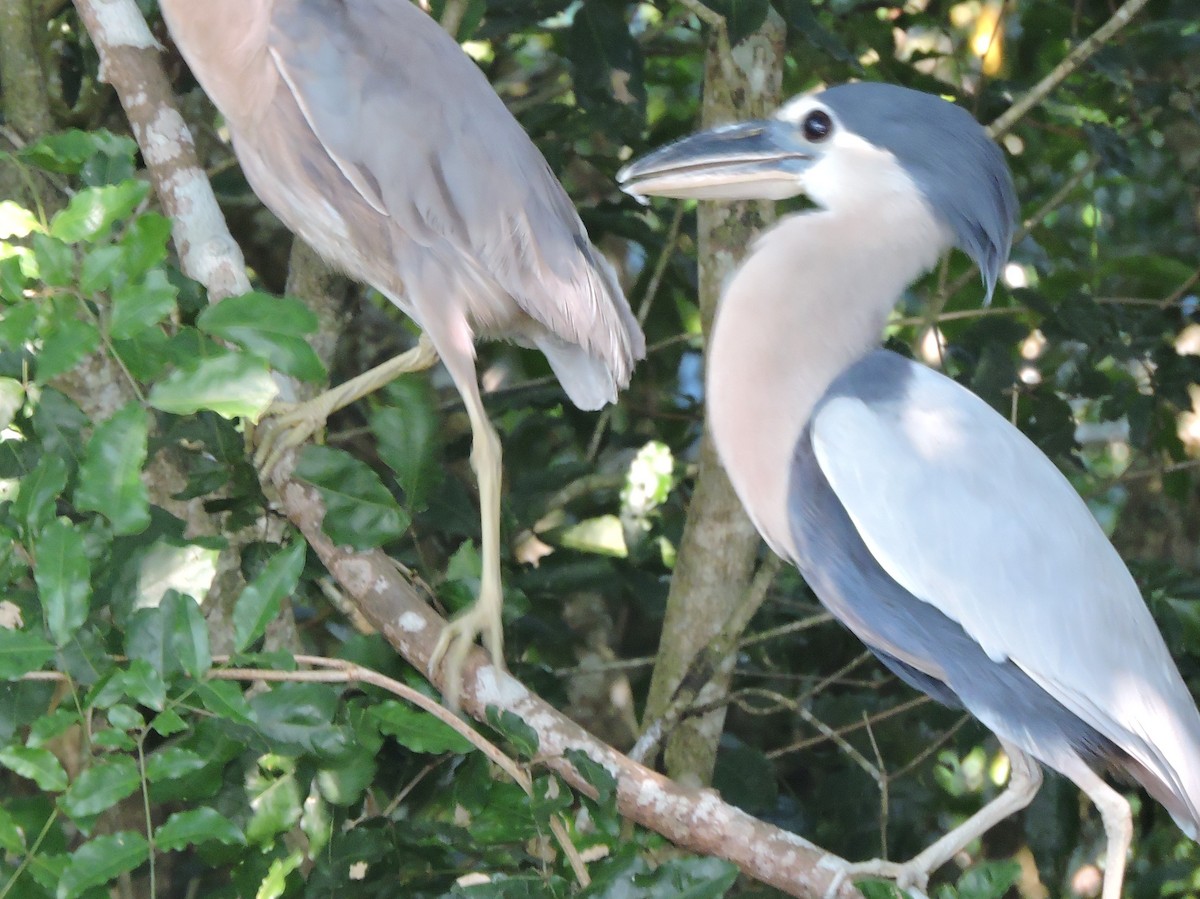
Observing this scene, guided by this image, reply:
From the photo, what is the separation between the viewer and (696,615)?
2.02 meters

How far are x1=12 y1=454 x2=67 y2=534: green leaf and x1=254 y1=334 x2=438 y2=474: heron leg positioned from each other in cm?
45

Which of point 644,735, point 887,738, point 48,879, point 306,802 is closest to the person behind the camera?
point 48,879

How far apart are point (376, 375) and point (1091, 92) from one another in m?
1.66

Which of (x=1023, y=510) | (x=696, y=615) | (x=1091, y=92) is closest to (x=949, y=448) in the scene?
(x=1023, y=510)

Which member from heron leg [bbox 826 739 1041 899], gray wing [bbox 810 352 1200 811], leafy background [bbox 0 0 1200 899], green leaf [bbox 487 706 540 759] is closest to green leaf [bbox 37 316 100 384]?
leafy background [bbox 0 0 1200 899]

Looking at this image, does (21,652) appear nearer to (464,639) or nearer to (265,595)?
(265,595)

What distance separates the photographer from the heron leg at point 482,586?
1.38 m

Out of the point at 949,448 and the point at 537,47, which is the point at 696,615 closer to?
the point at 949,448

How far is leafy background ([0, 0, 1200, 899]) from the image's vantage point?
3.52 feet

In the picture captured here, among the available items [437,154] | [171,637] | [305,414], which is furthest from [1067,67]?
[171,637]

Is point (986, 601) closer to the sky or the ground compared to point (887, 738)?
closer to the sky

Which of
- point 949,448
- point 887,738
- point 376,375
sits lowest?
point 887,738

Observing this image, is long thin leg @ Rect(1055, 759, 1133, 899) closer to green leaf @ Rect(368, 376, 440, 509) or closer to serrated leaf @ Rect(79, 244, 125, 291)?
green leaf @ Rect(368, 376, 440, 509)

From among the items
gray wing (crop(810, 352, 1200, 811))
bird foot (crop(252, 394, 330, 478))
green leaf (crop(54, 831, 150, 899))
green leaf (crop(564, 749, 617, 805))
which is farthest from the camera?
bird foot (crop(252, 394, 330, 478))
